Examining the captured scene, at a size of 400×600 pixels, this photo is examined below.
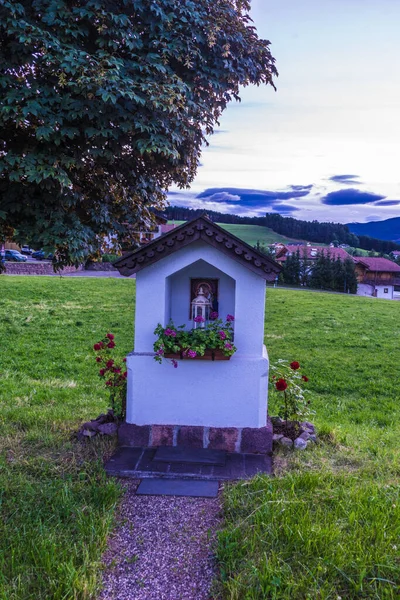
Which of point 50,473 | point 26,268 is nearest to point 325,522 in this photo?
point 50,473

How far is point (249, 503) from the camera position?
3.59 meters

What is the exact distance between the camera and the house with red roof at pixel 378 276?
164ft

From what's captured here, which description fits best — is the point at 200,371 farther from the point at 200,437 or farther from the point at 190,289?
the point at 190,289

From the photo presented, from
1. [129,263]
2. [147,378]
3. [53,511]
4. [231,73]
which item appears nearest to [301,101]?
[231,73]

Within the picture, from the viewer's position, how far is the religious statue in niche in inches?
209

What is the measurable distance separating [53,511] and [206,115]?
5.01m

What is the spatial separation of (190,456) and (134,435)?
75cm

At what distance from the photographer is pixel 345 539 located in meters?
3.07

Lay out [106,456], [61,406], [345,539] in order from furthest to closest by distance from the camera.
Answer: [61,406], [106,456], [345,539]

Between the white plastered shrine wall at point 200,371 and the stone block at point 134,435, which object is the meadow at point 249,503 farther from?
the white plastered shrine wall at point 200,371

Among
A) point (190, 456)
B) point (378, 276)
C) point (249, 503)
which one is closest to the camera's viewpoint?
point (249, 503)

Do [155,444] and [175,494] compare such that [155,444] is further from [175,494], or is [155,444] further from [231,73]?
[231,73]

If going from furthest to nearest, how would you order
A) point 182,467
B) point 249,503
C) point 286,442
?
point 286,442, point 182,467, point 249,503

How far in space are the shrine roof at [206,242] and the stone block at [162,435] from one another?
1.94m
